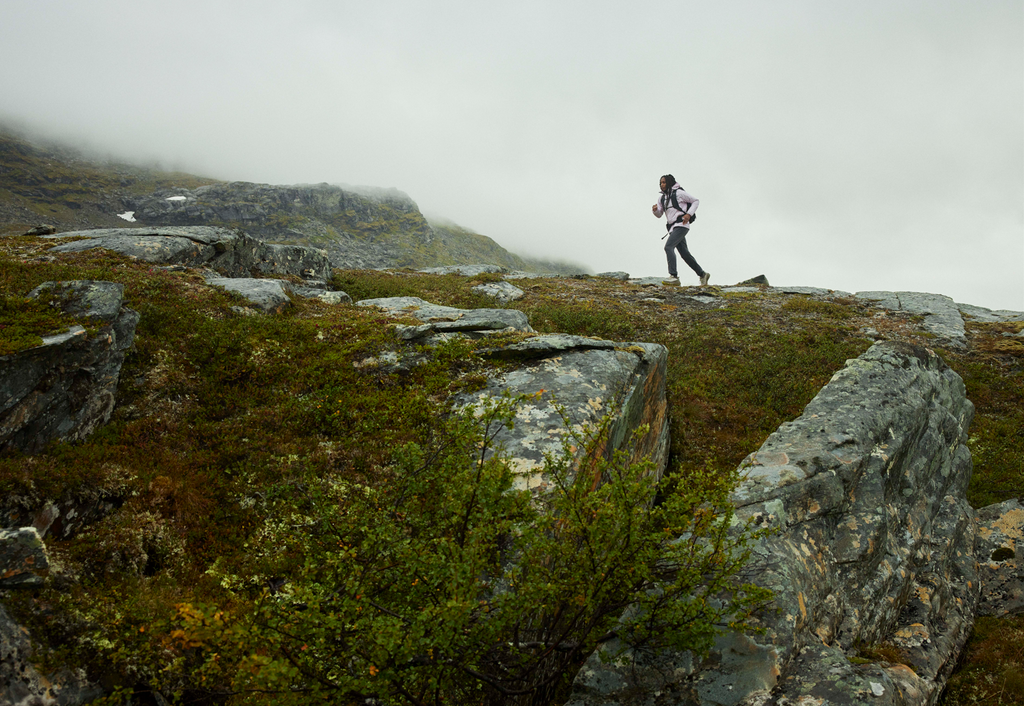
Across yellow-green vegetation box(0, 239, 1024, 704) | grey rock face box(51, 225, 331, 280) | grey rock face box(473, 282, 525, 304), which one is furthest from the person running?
grey rock face box(51, 225, 331, 280)

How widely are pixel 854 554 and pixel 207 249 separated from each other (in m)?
24.2

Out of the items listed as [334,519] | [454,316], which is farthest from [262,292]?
[334,519]

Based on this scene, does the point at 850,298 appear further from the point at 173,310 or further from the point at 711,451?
the point at 173,310

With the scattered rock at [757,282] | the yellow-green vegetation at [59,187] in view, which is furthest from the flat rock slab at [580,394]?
the yellow-green vegetation at [59,187]

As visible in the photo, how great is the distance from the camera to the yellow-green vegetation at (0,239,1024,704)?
12.5 ft

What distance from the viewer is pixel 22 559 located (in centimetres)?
493

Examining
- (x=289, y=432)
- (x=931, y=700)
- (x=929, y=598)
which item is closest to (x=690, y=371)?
(x=929, y=598)

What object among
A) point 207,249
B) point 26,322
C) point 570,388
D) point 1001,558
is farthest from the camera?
point 207,249

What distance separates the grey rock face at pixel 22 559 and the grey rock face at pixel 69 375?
8.74ft

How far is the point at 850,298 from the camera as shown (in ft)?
94.8

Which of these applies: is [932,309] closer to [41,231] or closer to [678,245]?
[678,245]

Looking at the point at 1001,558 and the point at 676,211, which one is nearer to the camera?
the point at 1001,558

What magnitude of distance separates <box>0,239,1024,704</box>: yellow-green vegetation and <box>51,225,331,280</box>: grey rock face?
2.94m

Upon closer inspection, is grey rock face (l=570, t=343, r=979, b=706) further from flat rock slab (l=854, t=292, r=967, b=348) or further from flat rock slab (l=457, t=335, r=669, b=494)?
flat rock slab (l=854, t=292, r=967, b=348)
